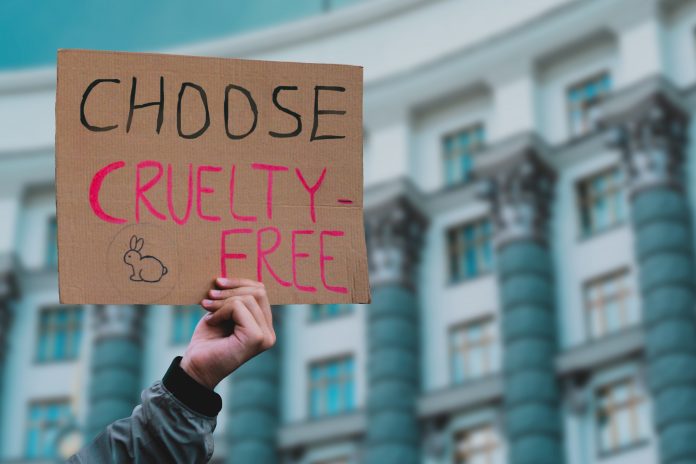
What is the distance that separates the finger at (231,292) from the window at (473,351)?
26.5m

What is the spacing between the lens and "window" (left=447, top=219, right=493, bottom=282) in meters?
31.9

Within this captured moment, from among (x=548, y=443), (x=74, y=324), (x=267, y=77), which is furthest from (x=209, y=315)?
(x=74, y=324)

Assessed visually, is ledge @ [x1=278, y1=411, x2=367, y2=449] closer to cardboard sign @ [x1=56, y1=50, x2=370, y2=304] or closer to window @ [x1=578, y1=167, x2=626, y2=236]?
window @ [x1=578, y1=167, x2=626, y2=236]

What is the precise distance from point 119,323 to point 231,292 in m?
31.1

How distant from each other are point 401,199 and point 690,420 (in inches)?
350

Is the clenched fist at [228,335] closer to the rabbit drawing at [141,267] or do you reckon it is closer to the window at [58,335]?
the rabbit drawing at [141,267]

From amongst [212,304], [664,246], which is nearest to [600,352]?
[664,246]

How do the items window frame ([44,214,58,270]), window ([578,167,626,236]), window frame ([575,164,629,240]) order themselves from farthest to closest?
window frame ([44,214,58,270]) < window ([578,167,626,236]) < window frame ([575,164,629,240])

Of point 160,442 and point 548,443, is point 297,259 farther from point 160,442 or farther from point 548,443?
point 548,443

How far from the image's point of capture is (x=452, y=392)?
30875 millimetres

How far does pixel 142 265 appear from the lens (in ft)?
14.5

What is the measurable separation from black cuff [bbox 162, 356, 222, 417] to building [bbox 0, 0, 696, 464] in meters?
22.9

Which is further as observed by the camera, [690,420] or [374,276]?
[374,276]

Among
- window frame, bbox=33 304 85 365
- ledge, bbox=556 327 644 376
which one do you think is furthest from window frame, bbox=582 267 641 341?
window frame, bbox=33 304 85 365
